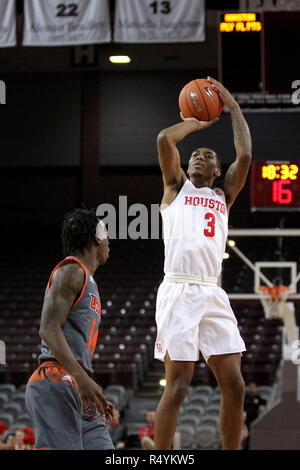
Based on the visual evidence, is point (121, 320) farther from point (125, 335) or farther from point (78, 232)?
point (78, 232)

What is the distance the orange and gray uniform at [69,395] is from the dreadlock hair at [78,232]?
176mm

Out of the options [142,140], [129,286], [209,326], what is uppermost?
[142,140]

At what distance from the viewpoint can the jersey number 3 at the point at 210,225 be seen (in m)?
5.14

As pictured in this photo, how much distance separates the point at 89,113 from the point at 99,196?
228cm

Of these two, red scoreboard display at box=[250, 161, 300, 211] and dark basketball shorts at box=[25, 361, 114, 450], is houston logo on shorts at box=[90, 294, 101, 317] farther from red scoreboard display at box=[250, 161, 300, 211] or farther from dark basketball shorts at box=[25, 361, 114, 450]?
red scoreboard display at box=[250, 161, 300, 211]

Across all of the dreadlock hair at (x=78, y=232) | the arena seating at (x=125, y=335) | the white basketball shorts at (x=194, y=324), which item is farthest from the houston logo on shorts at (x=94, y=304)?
the arena seating at (x=125, y=335)

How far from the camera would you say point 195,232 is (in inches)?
201

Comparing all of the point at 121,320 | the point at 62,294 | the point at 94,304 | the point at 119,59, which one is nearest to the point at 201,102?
the point at 94,304

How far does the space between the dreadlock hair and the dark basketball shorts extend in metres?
0.65

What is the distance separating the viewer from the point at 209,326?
16.4 ft

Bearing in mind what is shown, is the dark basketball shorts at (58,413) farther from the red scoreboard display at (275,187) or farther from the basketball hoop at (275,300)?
the basketball hoop at (275,300)
